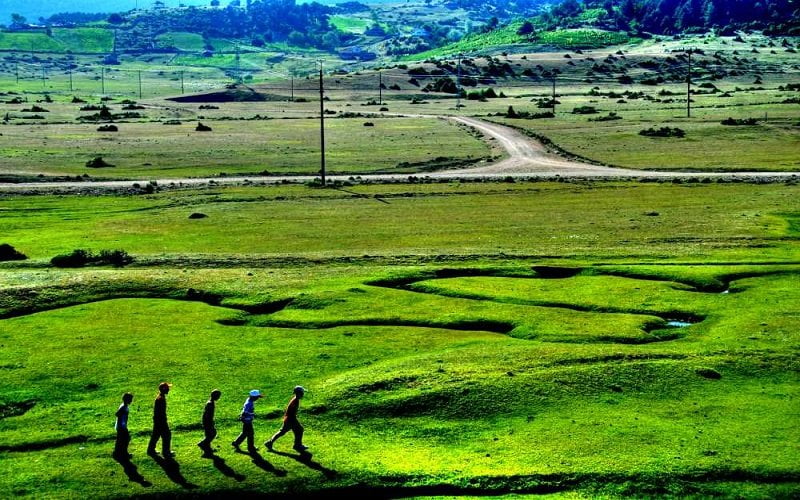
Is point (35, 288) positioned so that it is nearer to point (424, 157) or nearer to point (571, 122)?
point (424, 157)

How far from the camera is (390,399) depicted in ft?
129

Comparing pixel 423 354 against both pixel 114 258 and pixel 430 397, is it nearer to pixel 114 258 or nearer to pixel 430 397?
pixel 430 397

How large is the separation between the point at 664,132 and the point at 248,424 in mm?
126661

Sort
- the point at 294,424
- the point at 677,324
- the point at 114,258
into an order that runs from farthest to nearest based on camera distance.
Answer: the point at 114,258
the point at 677,324
the point at 294,424

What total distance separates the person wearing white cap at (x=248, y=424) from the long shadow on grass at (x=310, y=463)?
100cm

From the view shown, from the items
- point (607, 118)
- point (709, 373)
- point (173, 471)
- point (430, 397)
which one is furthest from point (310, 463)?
point (607, 118)

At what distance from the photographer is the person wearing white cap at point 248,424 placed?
33438 mm

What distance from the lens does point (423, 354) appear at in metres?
45.6

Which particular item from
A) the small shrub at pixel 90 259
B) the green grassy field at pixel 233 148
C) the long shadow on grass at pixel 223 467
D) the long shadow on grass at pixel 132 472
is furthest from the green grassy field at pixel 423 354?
the green grassy field at pixel 233 148

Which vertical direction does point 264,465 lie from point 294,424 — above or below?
below

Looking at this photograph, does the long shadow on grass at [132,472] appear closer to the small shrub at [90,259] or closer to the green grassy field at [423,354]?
the green grassy field at [423,354]

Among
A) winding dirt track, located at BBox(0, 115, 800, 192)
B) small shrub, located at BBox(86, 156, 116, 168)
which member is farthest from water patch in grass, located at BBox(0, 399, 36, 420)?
small shrub, located at BBox(86, 156, 116, 168)

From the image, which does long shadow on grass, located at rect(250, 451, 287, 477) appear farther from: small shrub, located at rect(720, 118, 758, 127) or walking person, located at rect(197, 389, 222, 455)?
small shrub, located at rect(720, 118, 758, 127)

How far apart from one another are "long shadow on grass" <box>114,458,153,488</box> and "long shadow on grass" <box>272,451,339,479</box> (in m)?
4.89
